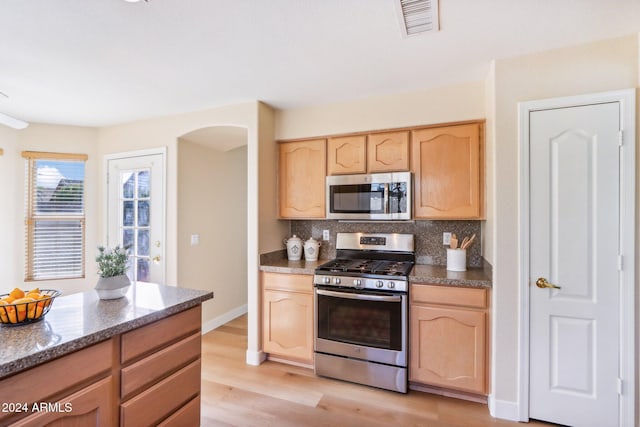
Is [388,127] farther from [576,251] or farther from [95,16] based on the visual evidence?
[95,16]

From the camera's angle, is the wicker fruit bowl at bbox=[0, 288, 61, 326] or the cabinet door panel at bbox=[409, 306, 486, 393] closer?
the wicker fruit bowl at bbox=[0, 288, 61, 326]

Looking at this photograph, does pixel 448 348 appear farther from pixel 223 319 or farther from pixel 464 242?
pixel 223 319

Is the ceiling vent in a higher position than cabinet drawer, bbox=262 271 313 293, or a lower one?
higher

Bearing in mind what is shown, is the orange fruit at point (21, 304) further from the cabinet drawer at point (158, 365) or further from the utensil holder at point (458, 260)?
the utensil holder at point (458, 260)

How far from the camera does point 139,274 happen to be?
346cm

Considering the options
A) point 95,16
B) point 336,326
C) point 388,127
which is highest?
point 95,16

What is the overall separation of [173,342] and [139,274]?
2.28 metres

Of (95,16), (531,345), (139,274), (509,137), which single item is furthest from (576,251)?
(139,274)

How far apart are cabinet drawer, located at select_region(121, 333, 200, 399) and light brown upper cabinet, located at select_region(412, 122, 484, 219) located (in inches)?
77.3

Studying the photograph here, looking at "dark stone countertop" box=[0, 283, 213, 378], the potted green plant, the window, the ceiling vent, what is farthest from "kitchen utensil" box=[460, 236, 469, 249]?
the window

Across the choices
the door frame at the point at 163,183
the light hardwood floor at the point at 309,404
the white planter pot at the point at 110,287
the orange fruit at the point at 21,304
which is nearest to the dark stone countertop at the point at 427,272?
the light hardwood floor at the point at 309,404

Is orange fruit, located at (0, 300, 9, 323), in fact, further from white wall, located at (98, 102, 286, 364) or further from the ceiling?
white wall, located at (98, 102, 286, 364)

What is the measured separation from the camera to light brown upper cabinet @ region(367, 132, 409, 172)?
8.89 ft

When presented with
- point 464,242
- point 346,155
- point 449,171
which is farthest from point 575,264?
point 346,155
